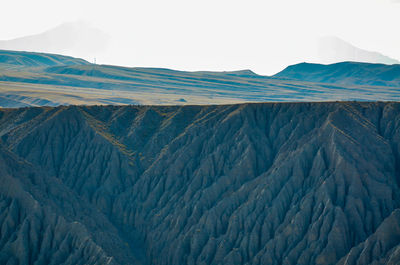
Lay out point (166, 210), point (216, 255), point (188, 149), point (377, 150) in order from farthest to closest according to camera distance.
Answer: point (188, 149), point (166, 210), point (377, 150), point (216, 255)

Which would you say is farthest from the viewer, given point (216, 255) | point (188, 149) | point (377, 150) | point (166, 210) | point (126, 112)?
point (126, 112)

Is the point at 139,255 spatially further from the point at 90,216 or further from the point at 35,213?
the point at 35,213

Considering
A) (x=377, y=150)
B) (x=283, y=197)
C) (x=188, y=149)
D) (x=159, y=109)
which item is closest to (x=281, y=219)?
(x=283, y=197)

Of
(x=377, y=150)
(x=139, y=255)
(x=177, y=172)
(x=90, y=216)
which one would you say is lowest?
(x=139, y=255)

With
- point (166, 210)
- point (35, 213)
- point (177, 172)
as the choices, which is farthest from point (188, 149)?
point (35, 213)

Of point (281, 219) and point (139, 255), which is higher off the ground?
point (281, 219)

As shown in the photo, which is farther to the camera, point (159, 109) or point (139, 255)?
point (159, 109)

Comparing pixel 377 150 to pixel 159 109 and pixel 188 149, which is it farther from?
pixel 159 109
